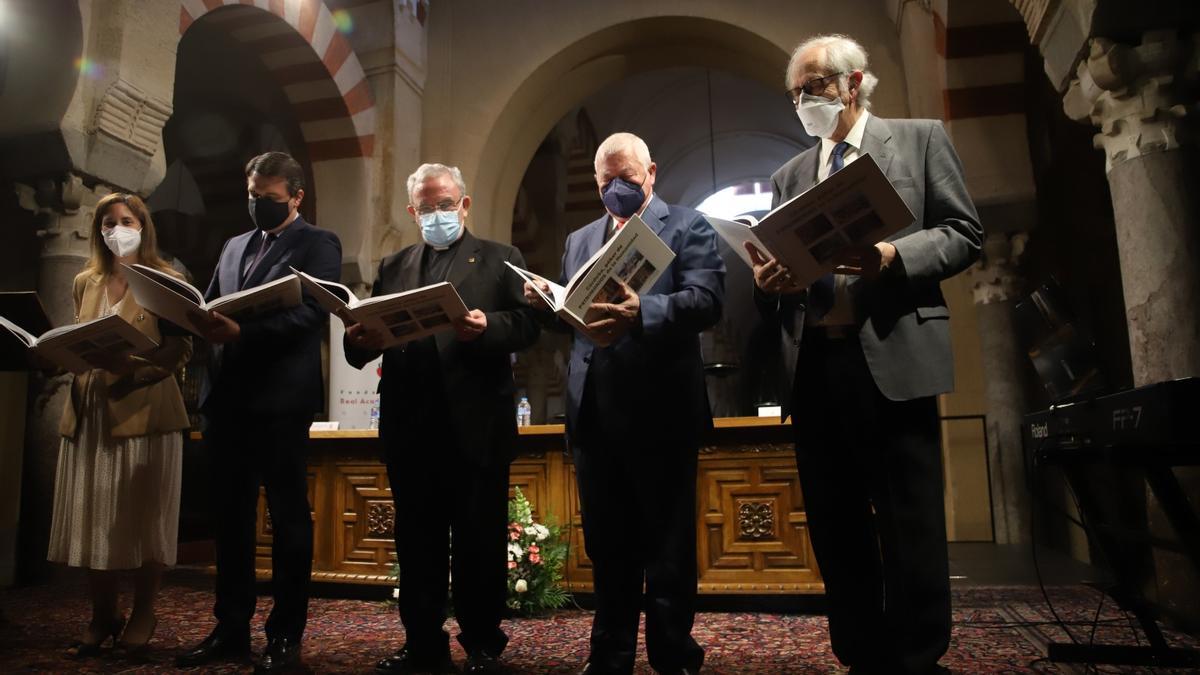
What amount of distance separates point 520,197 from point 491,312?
31.6 ft

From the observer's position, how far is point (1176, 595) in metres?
3.32

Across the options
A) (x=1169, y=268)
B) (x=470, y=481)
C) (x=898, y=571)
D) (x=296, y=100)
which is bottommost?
(x=898, y=571)

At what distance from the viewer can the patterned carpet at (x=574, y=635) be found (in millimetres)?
2805

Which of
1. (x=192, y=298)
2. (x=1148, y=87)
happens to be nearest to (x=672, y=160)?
(x=1148, y=87)

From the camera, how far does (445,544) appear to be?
2.64 metres

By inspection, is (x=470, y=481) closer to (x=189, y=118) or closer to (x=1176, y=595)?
(x=1176, y=595)

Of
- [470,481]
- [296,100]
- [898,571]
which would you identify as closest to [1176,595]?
[898,571]

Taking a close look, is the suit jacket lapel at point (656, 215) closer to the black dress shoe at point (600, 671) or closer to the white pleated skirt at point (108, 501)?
the black dress shoe at point (600, 671)

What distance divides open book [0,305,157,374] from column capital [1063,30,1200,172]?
403cm

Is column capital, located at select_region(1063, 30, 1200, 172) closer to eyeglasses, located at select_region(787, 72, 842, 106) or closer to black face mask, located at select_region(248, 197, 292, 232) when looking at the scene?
eyeglasses, located at select_region(787, 72, 842, 106)

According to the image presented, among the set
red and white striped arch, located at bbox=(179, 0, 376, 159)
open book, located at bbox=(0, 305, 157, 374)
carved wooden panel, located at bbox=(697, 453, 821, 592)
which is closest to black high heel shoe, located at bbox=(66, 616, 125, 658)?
open book, located at bbox=(0, 305, 157, 374)

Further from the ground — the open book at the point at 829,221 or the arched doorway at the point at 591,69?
the arched doorway at the point at 591,69

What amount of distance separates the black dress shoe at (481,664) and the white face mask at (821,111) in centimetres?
182

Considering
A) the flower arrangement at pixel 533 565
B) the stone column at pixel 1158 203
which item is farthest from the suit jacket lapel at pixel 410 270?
the stone column at pixel 1158 203
